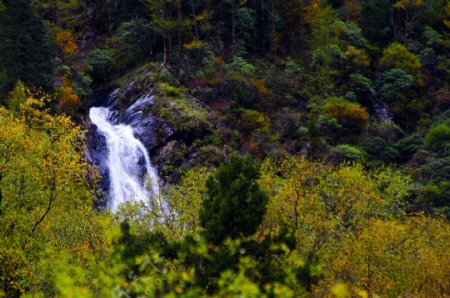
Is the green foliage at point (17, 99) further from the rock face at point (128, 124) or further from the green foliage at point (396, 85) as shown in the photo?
the green foliage at point (396, 85)

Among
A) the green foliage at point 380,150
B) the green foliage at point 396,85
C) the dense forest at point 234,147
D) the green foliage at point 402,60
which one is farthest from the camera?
the green foliage at point 402,60

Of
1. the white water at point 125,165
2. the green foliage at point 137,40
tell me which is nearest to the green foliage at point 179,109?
the white water at point 125,165

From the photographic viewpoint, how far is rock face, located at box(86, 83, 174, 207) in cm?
4291

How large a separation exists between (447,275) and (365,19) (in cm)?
5319

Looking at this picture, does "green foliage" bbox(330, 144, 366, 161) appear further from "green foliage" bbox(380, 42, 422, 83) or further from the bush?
"green foliage" bbox(380, 42, 422, 83)

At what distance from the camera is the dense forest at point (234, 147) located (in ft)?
54.3

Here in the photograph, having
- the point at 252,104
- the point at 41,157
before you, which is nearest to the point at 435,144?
the point at 252,104

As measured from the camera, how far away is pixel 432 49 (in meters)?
61.4

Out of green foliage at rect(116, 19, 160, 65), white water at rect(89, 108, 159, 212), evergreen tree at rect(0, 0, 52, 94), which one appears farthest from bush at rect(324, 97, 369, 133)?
evergreen tree at rect(0, 0, 52, 94)

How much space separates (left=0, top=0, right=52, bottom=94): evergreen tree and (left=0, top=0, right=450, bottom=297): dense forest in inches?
6.2

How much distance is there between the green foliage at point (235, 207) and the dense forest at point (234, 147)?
0.06 m

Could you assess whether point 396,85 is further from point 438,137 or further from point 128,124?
point 128,124

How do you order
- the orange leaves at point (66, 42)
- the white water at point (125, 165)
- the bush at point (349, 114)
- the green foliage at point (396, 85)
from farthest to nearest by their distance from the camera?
1. the green foliage at point (396, 85)
2. the orange leaves at point (66, 42)
3. the bush at point (349, 114)
4. the white water at point (125, 165)

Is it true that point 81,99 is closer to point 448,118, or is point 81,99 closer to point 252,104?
point 252,104
